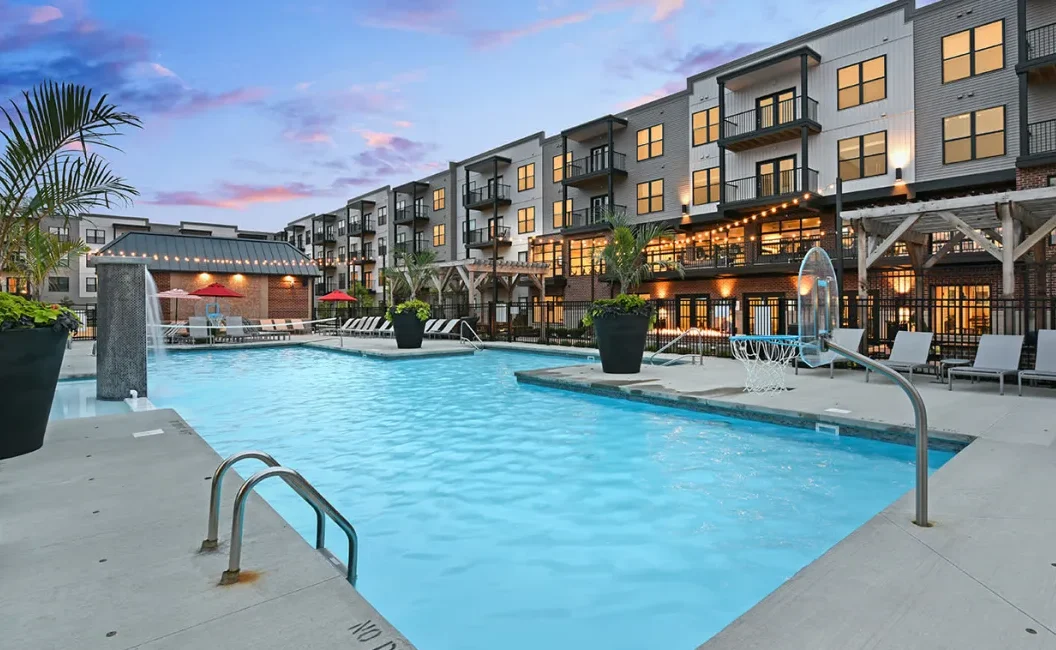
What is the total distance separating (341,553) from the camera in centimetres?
386

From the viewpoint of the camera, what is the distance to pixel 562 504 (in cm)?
463

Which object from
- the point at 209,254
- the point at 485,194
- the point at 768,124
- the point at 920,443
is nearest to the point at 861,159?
the point at 768,124

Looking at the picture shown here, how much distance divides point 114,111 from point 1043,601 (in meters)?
6.68

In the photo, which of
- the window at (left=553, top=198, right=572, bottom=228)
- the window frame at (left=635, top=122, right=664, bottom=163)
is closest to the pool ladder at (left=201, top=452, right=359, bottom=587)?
the window frame at (left=635, top=122, right=664, bottom=163)

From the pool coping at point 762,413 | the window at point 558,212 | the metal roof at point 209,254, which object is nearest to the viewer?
the pool coping at point 762,413

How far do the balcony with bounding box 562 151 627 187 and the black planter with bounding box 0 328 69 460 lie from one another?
2694 cm

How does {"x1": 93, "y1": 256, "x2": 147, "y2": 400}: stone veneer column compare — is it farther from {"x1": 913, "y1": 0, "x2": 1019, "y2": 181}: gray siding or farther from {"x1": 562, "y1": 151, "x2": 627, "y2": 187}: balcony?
{"x1": 562, "y1": 151, "x2": 627, "y2": 187}: balcony

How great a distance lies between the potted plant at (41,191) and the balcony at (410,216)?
3636cm

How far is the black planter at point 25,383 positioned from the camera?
9.96 feet

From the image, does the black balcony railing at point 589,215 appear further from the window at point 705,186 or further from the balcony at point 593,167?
the window at point 705,186

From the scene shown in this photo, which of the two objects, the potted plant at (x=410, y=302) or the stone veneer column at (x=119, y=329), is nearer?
the stone veneer column at (x=119, y=329)

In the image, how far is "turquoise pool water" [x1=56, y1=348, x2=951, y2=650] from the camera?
310 centimetres

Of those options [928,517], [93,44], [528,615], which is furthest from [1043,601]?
[93,44]

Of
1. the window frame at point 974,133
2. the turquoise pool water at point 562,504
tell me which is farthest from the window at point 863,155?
the turquoise pool water at point 562,504
